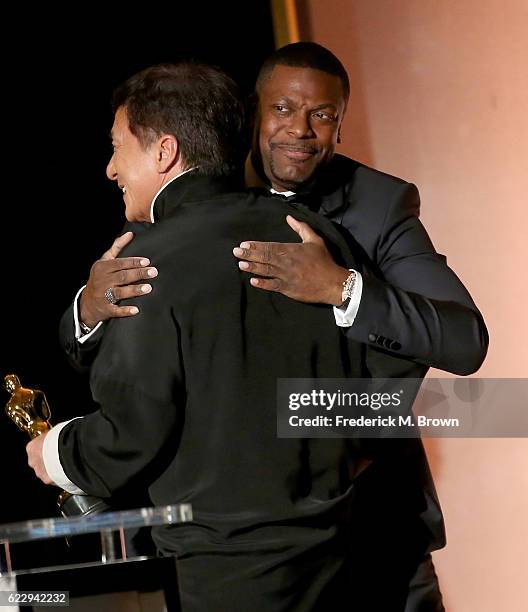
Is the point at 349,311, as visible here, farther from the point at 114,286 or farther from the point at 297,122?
the point at 297,122

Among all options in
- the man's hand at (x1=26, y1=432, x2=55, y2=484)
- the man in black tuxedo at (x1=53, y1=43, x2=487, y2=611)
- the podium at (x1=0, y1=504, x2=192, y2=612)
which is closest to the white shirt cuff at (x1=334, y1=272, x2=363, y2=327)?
the man in black tuxedo at (x1=53, y1=43, x2=487, y2=611)

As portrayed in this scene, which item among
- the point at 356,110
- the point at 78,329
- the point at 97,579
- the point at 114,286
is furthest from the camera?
the point at 356,110

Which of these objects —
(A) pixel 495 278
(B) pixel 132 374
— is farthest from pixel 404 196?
(A) pixel 495 278

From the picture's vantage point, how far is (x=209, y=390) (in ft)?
5.36

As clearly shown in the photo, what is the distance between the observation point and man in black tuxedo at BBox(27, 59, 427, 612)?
63.9 inches

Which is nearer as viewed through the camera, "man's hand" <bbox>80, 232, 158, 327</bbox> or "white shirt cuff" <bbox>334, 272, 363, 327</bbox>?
"man's hand" <bbox>80, 232, 158, 327</bbox>

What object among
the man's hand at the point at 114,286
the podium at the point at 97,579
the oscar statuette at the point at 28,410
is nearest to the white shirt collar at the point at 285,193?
the man's hand at the point at 114,286

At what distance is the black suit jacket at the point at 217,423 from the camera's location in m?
1.62

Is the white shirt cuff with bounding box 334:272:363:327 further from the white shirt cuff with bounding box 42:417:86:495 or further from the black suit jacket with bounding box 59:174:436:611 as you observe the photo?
the white shirt cuff with bounding box 42:417:86:495

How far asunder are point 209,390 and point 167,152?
1.22 feet

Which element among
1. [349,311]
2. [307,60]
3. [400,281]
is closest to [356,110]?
[307,60]

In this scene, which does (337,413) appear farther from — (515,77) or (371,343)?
(515,77)

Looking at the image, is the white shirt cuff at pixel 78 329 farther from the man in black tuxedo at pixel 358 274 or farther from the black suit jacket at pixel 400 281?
the black suit jacket at pixel 400 281

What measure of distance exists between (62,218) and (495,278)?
1397mm
